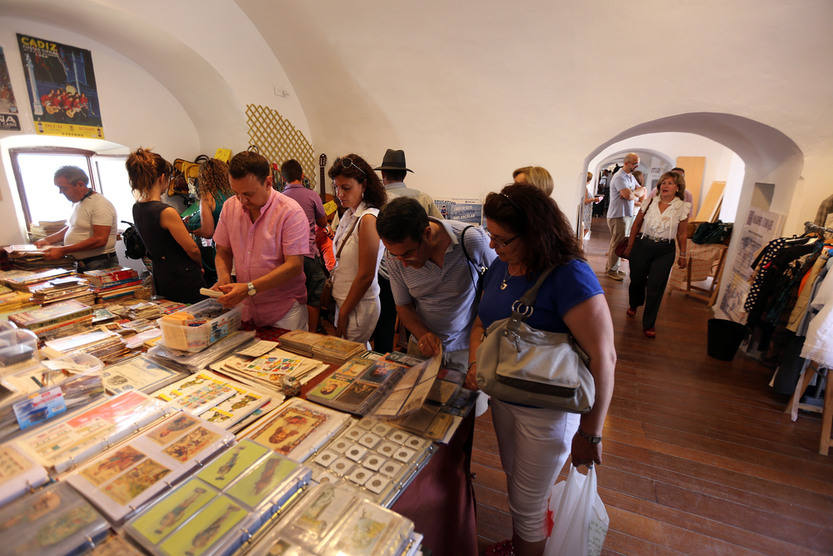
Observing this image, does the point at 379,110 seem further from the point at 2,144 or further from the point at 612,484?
the point at 612,484

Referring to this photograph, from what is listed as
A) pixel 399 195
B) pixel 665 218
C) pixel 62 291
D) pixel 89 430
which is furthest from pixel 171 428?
pixel 665 218

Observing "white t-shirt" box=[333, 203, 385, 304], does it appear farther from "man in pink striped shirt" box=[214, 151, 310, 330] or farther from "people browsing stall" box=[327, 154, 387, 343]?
"man in pink striped shirt" box=[214, 151, 310, 330]

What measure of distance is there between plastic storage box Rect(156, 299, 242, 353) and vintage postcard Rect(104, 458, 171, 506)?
63 cm

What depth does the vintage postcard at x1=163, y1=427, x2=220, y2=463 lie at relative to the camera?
96 cm

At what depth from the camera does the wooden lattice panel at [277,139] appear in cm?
455

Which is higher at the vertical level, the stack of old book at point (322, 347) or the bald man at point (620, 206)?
the bald man at point (620, 206)

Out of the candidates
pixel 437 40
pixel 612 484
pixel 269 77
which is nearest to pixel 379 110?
pixel 437 40

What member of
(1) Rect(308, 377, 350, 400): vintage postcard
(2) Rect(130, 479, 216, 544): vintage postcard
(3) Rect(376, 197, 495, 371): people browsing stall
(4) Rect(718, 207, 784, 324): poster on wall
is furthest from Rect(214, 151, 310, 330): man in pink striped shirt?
(4) Rect(718, 207, 784, 324): poster on wall

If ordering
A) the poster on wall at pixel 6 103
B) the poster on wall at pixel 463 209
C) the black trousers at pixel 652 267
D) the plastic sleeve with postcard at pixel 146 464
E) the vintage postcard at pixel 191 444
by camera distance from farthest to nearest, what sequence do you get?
the poster on wall at pixel 463 209
the black trousers at pixel 652 267
the poster on wall at pixel 6 103
the vintage postcard at pixel 191 444
the plastic sleeve with postcard at pixel 146 464

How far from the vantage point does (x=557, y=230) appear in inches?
46.1

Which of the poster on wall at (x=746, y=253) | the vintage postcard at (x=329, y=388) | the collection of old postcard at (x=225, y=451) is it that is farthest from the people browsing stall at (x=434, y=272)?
the poster on wall at (x=746, y=253)

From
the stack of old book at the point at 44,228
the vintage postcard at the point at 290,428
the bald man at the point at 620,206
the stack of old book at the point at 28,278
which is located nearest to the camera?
the vintage postcard at the point at 290,428

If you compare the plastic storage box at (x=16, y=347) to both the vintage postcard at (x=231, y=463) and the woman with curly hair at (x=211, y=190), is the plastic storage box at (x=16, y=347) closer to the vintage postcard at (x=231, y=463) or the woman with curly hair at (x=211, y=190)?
the vintage postcard at (x=231, y=463)

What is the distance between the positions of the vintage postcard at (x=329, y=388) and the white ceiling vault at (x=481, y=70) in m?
3.41
